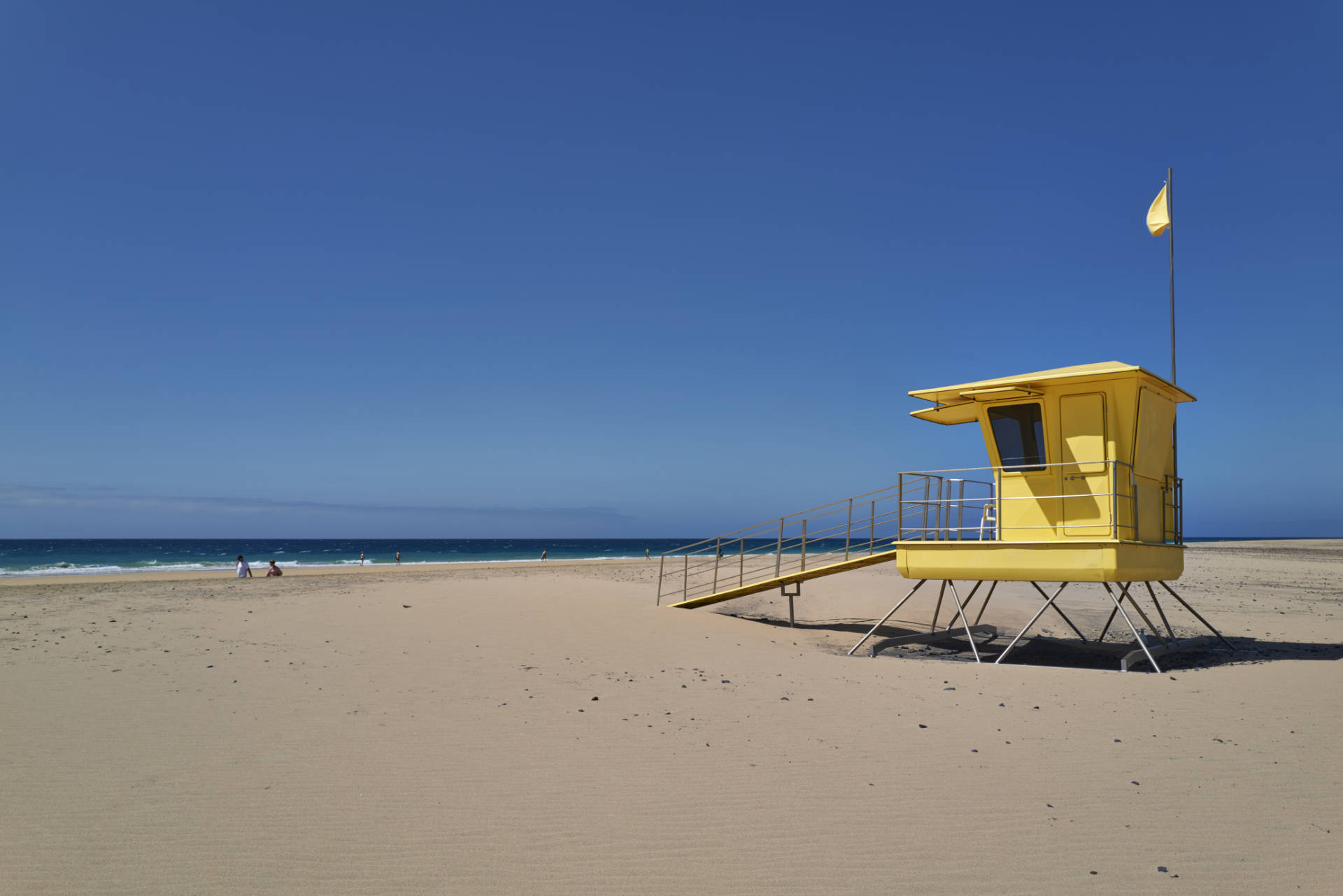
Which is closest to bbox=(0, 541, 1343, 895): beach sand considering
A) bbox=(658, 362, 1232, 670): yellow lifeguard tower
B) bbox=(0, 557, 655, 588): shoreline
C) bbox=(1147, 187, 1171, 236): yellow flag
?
bbox=(658, 362, 1232, 670): yellow lifeguard tower

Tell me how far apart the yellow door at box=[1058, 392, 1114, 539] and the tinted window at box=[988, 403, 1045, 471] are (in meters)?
0.34

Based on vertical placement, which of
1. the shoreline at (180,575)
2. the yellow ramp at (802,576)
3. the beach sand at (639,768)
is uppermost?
the yellow ramp at (802,576)

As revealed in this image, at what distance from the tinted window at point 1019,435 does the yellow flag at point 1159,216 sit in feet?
18.7

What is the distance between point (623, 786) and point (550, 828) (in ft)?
3.00

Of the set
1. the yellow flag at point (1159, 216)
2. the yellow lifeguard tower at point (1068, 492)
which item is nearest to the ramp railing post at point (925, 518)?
the yellow lifeguard tower at point (1068, 492)

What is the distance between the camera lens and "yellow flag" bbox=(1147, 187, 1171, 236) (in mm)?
15359

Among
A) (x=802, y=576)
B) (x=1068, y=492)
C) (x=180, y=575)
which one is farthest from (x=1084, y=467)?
(x=180, y=575)

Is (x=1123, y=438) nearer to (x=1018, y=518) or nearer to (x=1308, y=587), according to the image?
(x=1018, y=518)

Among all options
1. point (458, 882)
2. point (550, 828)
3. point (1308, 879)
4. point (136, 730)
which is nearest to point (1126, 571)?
point (1308, 879)

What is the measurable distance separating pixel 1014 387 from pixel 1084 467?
164cm

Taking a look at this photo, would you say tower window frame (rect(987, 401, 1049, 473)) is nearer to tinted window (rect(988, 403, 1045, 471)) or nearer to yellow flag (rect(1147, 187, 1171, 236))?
tinted window (rect(988, 403, 1045, 471))

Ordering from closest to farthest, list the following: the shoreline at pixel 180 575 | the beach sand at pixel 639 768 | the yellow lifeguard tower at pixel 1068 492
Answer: the beach sand at pixel 639 768
the yellow lifeguard tower at pixel 1068 492
the shoreline at pixel 180 575

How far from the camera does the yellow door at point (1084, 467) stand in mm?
12266

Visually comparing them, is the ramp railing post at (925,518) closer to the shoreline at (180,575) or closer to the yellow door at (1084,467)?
the yellow door at (1084,467)
